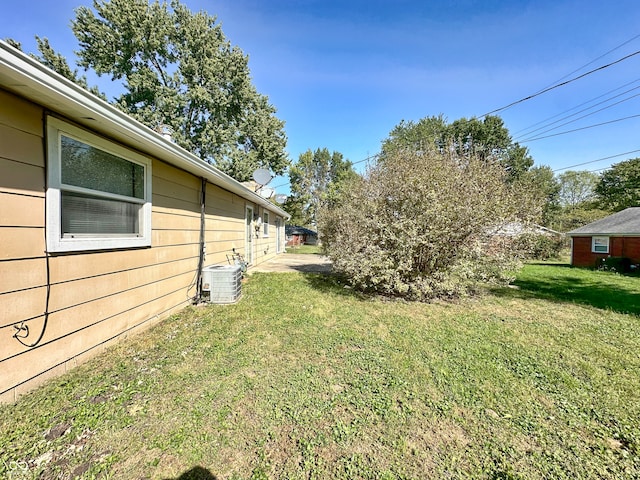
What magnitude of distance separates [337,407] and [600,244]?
19155mm

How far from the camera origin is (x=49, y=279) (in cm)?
238

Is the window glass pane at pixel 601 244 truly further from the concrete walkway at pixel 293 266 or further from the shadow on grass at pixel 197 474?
the shadow on grass at pixel 197 474

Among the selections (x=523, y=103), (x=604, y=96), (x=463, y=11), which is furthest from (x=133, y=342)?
(x=604, y=96)

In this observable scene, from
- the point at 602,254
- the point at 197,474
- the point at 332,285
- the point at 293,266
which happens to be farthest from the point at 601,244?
the point at 197,474

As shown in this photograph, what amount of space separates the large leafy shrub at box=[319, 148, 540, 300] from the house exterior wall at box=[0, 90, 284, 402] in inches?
146

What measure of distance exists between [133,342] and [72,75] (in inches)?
776

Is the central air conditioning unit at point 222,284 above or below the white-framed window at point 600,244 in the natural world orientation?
below

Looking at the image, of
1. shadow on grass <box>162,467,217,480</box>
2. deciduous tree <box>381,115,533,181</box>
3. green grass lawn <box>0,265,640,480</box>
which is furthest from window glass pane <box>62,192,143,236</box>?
deciduous tree <box>381,115,533,181</box>

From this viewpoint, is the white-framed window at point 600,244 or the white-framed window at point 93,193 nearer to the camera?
the white-framed window at point 93,193

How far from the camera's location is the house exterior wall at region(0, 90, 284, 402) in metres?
2.08

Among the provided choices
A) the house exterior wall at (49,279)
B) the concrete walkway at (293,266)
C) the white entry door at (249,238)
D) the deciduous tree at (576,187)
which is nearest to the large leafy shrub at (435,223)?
the house exterior wall at (49,279)

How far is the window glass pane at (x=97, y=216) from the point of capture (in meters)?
2.59

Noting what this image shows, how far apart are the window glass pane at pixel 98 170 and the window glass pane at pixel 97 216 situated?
0.14m

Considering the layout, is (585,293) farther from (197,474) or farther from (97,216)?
(97,216)
